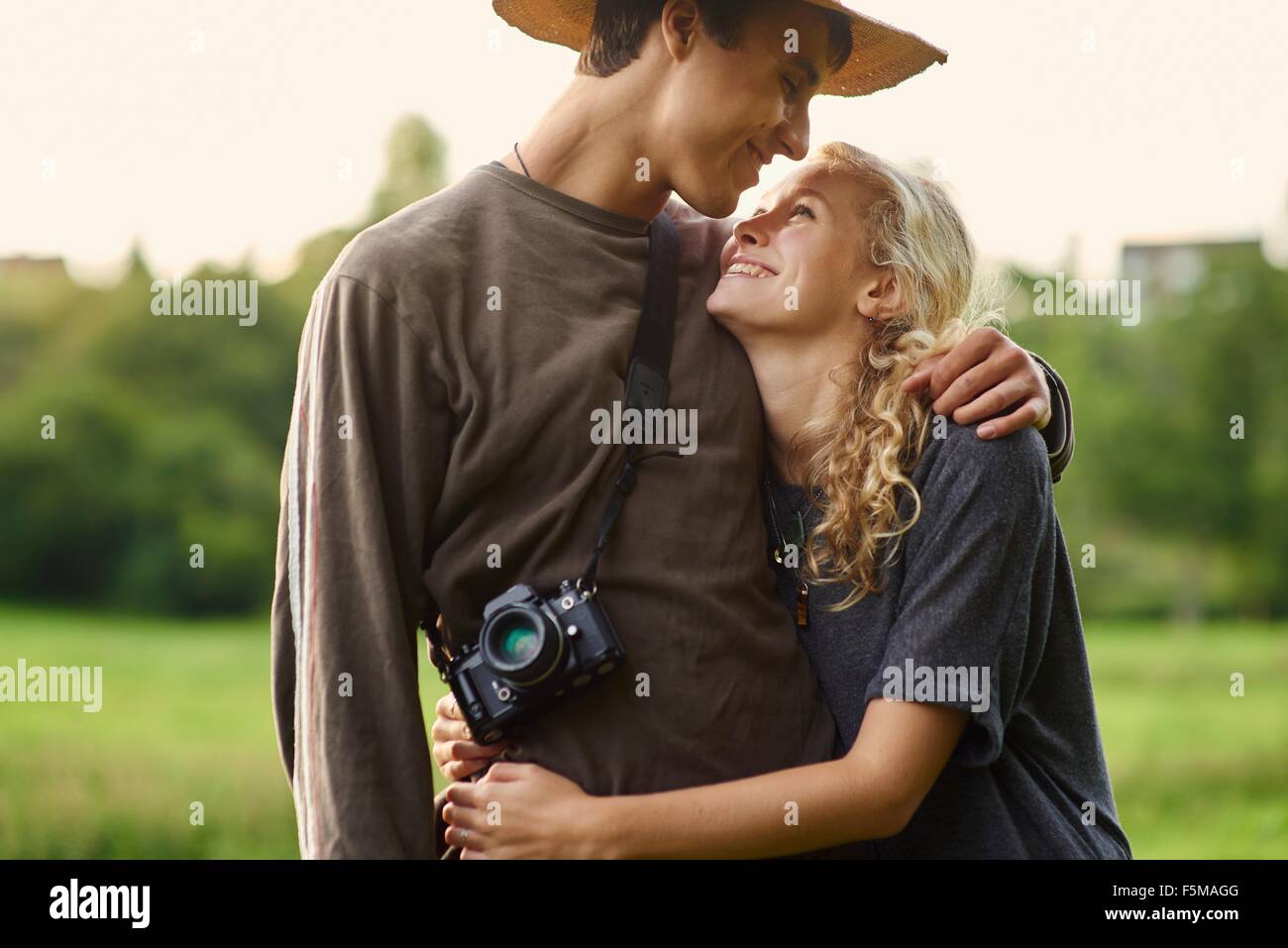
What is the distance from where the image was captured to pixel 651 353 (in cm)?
252

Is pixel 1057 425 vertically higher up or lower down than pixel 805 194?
lower down

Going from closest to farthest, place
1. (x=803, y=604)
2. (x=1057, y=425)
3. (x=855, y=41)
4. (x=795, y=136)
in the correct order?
(x=803, y=604) < (x=1057, y=425) < (x=795, y=136) < (x=855, y=41)

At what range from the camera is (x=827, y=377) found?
2648 mm

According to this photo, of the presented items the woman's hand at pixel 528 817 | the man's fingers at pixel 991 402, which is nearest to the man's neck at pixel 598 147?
the man's fingers at pixel 991 402

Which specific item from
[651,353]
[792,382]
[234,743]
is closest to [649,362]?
[651,353]

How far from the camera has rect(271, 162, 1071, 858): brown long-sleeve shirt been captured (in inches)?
88.0

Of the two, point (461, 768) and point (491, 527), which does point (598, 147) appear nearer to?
point (491, 527)

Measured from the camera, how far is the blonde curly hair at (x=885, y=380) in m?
2.45

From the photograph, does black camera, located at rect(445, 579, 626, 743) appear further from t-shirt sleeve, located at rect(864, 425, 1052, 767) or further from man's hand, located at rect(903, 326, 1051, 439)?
man's hand, located at rect(903, 326, 1051, 439)

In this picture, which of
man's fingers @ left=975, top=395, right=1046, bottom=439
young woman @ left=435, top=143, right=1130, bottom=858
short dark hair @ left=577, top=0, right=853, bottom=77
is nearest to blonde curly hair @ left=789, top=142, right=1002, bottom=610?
young woman @ left=435, top=143, right=1130, bottom=858

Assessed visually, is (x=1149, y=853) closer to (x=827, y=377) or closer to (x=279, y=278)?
(x=827, y=377)

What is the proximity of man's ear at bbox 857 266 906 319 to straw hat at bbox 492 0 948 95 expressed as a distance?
561mm

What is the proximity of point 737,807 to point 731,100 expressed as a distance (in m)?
1.39
